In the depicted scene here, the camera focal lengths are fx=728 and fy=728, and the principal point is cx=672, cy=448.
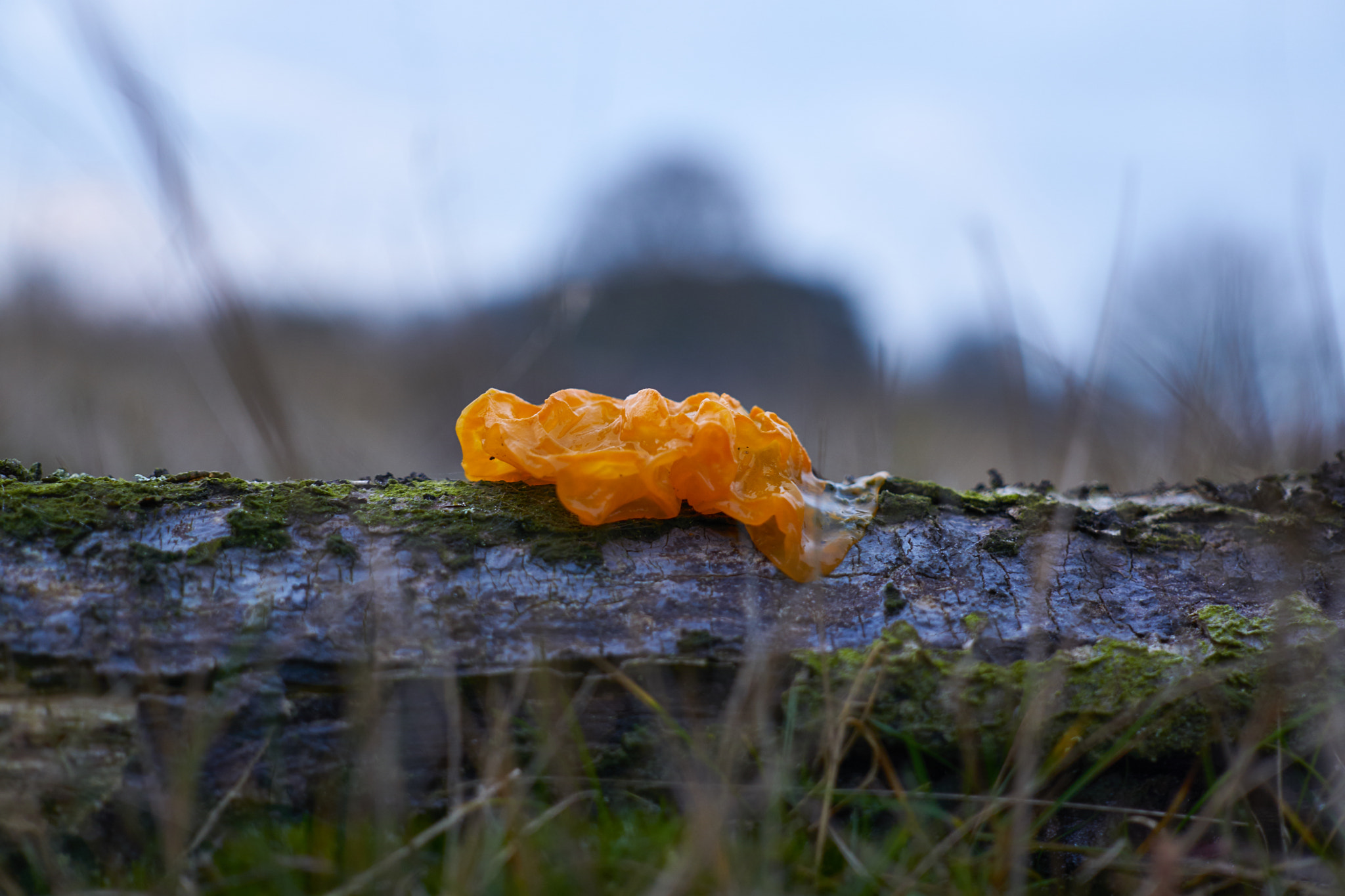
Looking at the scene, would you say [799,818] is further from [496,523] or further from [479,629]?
[496,523]

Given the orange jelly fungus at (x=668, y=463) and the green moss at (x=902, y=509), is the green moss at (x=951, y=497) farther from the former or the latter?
the orange jelly fungus at (x=668, y=463)

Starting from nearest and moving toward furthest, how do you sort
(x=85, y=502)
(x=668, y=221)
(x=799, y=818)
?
(x=799, y=818)
(x=85, y=502)
(x=668, y=221)

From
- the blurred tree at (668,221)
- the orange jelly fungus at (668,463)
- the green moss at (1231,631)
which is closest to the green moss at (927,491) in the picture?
the orange jelly fungus at (668,463)

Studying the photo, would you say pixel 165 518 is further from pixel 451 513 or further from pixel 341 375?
pixel 341 375

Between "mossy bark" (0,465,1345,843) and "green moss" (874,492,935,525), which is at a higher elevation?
"green moss" (874,492,935,525)

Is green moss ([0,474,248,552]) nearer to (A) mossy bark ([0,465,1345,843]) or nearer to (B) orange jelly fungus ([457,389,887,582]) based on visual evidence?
(A) mossy bark ([0,465,1345,843])

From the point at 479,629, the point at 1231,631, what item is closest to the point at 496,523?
the point at 479,629

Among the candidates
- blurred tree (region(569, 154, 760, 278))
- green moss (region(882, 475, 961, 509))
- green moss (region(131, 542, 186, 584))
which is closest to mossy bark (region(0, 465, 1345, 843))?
green moss (region(131, 542, 186, 584))
